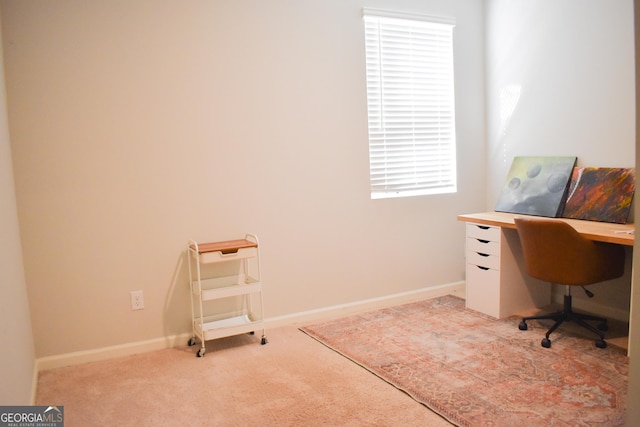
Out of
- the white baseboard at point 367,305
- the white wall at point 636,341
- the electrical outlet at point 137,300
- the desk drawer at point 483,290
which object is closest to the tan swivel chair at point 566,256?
the desk drawer at point 483,290

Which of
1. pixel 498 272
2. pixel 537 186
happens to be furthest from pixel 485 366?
pixel 537 186

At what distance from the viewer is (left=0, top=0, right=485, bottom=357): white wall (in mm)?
2918

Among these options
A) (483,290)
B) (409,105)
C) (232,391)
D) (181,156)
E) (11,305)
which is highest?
(409,105)

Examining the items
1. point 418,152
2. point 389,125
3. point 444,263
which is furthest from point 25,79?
point 444,263

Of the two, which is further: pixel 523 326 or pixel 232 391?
pixel 523 326

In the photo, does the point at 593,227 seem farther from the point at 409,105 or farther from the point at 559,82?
the point at 409,105

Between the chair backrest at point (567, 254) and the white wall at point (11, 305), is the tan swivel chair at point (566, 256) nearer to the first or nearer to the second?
the chair backrest at point (567, 254)

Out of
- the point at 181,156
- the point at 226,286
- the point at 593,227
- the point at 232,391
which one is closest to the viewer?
the point at 232,391

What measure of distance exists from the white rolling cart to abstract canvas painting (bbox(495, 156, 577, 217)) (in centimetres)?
199

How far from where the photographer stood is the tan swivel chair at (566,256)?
2.92 meters

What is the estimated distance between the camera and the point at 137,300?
10.4 feet

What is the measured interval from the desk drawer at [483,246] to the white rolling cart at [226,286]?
1.55 meters

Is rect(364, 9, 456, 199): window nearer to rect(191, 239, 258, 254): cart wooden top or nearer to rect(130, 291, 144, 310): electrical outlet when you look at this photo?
rect(191, 239, 258, 254): cart wooden top

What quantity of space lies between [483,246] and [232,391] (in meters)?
2.01
